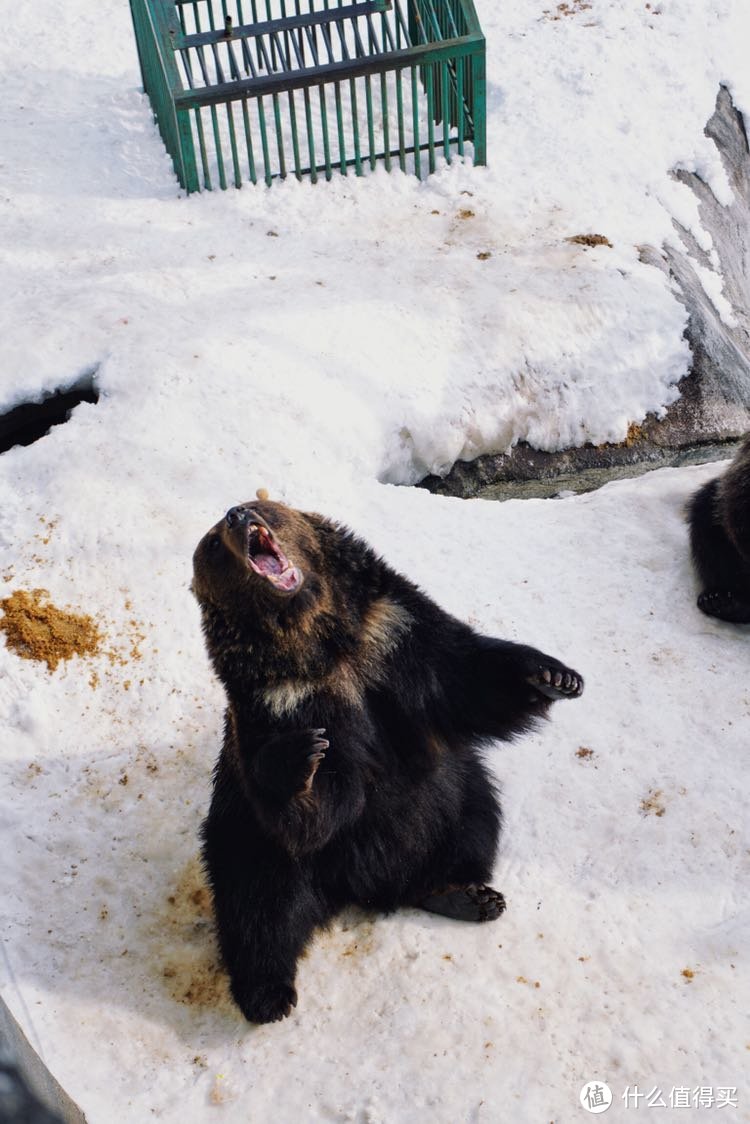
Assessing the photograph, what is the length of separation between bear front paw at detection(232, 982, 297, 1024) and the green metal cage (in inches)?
242

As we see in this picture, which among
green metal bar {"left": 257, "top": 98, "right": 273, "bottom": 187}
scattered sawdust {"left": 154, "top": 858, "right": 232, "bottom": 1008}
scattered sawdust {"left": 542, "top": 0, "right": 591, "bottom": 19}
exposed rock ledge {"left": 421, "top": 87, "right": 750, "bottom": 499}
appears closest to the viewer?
scattered sawdust {"left": 154, "top": 858, "right": 232, "bottom": 1008}

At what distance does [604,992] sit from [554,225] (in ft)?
19.4

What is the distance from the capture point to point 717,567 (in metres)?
6.04

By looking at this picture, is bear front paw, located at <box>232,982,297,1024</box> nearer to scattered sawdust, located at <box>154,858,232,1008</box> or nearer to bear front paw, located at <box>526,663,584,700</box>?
scattered sawdust, located at <box>154,858,232,1008</box>

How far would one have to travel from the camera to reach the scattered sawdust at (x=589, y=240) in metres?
8.30

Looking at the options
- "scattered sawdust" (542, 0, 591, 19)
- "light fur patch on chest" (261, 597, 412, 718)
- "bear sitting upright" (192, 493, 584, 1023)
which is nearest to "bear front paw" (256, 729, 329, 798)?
"bear sitting upright" (192, 493, 584, 1023)

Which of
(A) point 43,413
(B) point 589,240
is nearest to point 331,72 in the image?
(B) point 589,240

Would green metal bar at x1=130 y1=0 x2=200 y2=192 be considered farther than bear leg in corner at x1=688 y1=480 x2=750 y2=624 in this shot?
Yes

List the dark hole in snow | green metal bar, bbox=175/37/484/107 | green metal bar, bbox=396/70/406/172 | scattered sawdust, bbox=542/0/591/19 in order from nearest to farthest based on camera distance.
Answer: the dark hole in snow < green metal bar, bbox=175/37/484/107 < green metal bar, bbox=396/70/406/172 < scattered sawdust, bbox=542/0/591/19

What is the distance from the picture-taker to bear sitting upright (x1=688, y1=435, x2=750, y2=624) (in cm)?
Result: 594

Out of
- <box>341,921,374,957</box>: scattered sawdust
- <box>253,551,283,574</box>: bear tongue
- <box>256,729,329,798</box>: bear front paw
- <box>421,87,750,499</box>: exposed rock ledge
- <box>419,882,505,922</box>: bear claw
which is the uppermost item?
<box>253,551,283,574</box>: bear tongue

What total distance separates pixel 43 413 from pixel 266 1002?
4138 millimetres

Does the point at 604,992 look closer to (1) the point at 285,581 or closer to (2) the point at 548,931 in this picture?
(2) the point at 548,931

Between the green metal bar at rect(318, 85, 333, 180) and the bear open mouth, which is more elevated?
the bear open mouth
